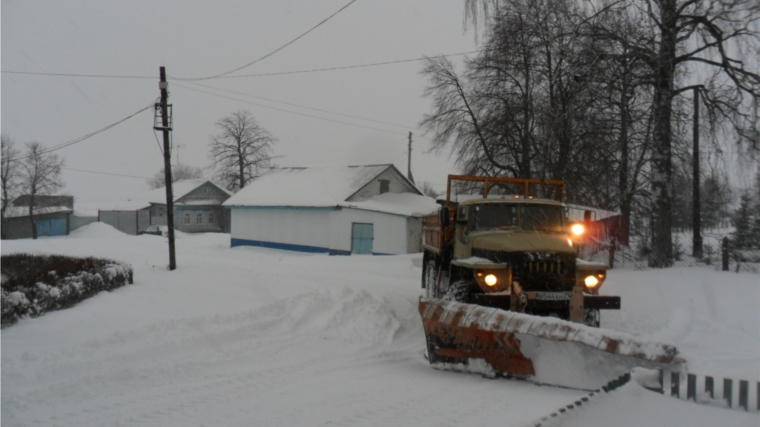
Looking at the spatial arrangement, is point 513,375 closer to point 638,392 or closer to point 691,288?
point 638,392

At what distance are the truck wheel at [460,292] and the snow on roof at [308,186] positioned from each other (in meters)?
21.7

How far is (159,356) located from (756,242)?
17366 mm

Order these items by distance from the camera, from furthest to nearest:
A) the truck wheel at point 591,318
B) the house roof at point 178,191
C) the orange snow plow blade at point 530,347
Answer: the house roof at point 178,191
the truck wheel at point 591,318
the orange snow plow blade at point 530,347

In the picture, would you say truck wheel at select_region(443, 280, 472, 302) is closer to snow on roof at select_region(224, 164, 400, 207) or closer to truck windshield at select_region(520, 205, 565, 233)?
truck windshield at select_region(520, 205, 565, 233)

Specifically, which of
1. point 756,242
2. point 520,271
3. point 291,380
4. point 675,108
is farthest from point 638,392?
point 756,242

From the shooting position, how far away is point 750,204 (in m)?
17.7

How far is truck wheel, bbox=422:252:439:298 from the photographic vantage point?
11.7 metres

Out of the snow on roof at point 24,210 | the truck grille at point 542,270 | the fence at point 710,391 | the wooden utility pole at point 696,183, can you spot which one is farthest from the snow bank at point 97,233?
the fence at point 710,391

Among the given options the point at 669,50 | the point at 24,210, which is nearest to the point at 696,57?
the point at 669,50

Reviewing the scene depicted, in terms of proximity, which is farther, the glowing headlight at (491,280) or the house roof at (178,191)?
the house roof at (178,191)

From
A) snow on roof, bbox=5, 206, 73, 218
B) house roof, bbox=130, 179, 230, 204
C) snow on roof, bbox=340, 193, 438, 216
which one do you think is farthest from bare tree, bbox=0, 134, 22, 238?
house roof, bbox=130, 179, 230, 204

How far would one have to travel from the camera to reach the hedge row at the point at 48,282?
898cm

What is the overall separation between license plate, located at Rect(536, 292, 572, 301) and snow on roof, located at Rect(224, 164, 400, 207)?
881 inches

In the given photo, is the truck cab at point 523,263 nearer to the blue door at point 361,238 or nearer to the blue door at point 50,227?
the blue door at point 361,238
